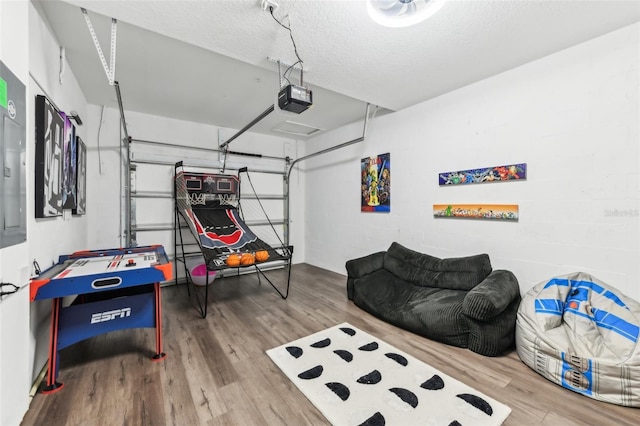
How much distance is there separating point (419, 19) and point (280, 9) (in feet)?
3.17

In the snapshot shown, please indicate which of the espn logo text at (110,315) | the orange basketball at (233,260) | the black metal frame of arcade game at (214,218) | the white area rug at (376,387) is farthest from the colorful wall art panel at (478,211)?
the espn logo text at (110,315)

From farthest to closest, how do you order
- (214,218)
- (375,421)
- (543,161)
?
1. (214,218)
2. (543,161)
3. (375,421)

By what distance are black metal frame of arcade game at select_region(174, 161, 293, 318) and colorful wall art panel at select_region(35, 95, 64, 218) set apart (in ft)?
4.69

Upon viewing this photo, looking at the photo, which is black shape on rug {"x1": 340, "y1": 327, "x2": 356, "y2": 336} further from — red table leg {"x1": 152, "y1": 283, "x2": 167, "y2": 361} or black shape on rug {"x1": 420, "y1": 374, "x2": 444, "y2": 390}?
red table leg {"x1": 152, "y1": 283, "x2": 167, "y2": 361}

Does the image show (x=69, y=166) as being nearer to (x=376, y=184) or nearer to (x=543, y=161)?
(x=376, y=184)

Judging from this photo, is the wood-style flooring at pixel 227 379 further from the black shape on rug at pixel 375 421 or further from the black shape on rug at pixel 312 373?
the black shape on rug at pixel 375 421

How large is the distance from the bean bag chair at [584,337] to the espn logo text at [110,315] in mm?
3148

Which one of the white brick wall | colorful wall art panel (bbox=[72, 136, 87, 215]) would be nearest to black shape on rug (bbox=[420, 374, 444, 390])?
the white brick wall

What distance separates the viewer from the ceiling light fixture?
1739 mm

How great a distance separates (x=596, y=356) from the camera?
175cm

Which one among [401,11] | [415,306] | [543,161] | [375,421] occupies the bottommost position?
[375,421]

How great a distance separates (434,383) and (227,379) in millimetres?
1473

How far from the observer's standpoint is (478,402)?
1.65 m

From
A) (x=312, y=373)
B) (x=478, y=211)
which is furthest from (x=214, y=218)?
(x=478, y=211)
